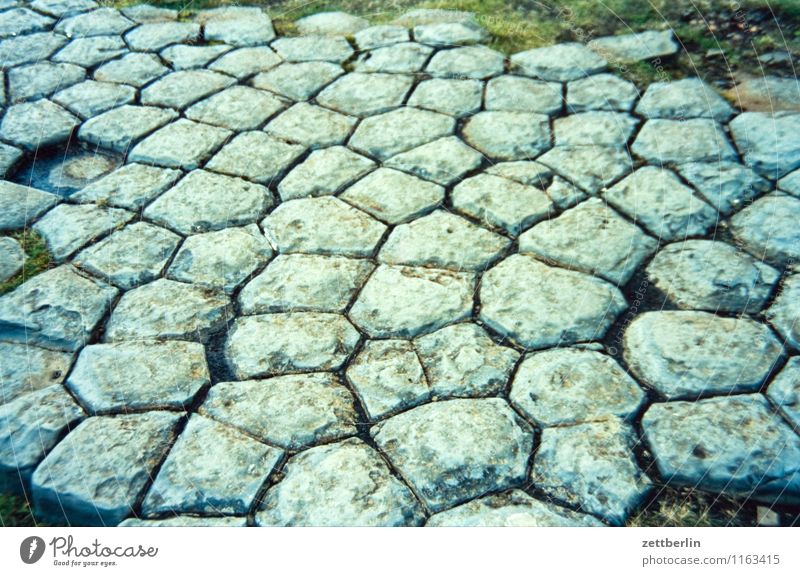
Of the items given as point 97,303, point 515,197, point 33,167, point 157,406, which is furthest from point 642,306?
point 33,167

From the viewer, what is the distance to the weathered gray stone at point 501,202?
6.48 feet

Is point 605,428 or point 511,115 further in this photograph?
point 511,115

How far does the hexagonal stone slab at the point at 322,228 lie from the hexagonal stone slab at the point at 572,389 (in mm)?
659

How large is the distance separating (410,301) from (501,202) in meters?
0.54

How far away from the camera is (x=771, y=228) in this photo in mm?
1833

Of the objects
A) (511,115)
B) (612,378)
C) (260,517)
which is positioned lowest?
(260,517)

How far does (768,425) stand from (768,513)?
8.0 inches

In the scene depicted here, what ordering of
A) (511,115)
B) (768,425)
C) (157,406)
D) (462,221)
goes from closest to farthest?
(768,425)
(157,406)
(462,221)
(511,115)

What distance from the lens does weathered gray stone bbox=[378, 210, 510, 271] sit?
1857 millimetres

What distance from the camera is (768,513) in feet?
4.09

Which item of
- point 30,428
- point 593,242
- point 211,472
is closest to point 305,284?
point 211,472

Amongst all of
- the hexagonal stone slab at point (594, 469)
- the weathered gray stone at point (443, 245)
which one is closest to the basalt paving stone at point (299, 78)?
the weathered gray stone at point (443, 245)
